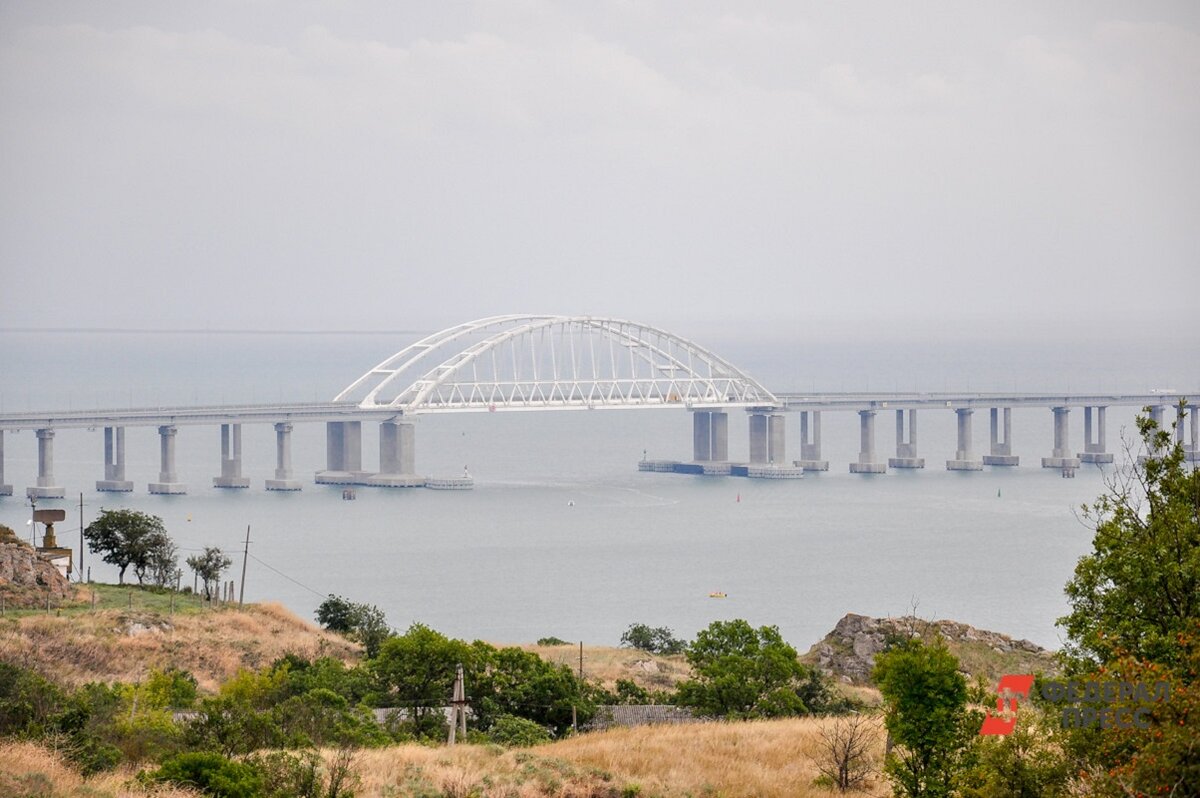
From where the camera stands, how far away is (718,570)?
186 ft

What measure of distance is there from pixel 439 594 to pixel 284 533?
53.3 ft

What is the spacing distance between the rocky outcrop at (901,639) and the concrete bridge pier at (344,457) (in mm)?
57093

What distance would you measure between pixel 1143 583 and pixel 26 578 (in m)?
22.8

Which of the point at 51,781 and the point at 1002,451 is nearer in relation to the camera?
the point at 51,781

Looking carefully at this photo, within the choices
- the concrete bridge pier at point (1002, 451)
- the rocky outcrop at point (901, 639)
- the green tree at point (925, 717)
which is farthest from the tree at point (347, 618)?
the concrete bridge pier at point (1002, 451)

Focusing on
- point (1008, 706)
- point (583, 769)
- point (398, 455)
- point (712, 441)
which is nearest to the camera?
point (583, 769)

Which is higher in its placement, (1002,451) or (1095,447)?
(1095,447)

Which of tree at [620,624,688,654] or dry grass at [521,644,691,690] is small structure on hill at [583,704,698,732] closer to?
dry grass at [521,644,691,690]

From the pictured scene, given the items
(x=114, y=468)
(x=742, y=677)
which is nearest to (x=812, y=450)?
(x=114, y=468)

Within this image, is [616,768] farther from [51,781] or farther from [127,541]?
[127,541]

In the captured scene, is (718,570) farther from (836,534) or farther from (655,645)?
(655,645)

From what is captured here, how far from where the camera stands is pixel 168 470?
81062 mm

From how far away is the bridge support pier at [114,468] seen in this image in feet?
265

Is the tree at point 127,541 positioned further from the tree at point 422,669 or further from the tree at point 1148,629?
the tree at point 1148,629
